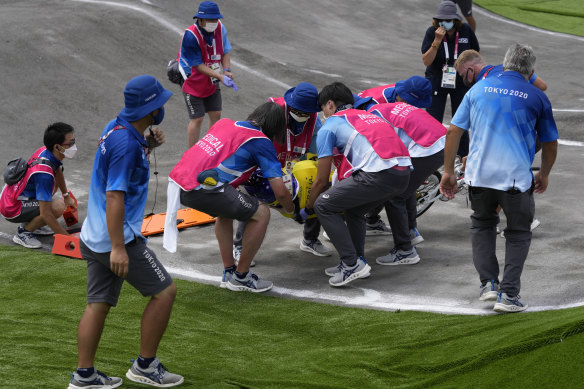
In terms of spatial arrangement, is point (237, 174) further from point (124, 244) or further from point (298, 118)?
point (124, 244)

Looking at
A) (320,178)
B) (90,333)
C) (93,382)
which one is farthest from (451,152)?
(93,382)

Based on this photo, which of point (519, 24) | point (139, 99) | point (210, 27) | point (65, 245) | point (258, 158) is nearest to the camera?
point (139, 99)

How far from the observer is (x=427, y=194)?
849cm

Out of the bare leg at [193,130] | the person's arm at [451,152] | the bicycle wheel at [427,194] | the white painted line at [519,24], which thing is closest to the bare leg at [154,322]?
the person's arm at [451,152]

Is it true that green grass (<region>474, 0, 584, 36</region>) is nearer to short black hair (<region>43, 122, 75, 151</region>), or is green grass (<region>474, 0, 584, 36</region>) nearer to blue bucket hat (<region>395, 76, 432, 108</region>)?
blue bucket hat (<region>395, 76, 432, 108</region>)

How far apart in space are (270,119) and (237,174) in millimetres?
516

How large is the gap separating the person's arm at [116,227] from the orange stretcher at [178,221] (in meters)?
3.65

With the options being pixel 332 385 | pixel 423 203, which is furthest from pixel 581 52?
pixel 332 385

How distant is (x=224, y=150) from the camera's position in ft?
21.5

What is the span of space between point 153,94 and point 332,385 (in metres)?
1.95

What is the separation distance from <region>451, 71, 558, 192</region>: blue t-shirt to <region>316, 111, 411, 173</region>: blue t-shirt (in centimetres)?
107

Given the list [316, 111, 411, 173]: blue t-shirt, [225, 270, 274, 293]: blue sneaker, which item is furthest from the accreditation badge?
[225, 270, 274, 293]: blue sneaker

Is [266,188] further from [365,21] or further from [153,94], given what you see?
[365,21]

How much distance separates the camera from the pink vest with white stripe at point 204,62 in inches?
390
